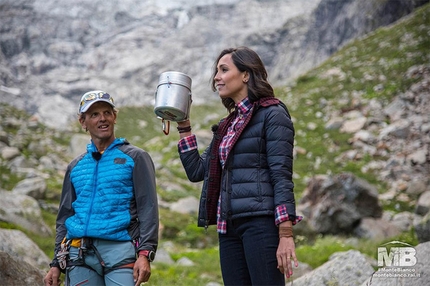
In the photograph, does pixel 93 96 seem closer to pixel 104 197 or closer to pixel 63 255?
pixel 104 197

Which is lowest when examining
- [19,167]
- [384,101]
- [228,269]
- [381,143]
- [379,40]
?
[228,269]

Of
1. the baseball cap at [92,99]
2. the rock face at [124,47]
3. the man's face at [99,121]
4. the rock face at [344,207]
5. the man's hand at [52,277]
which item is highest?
the rock face at [124,47]

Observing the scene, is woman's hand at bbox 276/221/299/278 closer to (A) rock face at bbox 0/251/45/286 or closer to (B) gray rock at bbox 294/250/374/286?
(B) gray rock at bbox 294/250/374/286

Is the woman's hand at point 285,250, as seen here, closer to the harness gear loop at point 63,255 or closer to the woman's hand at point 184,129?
the woman's hand at point 184,129

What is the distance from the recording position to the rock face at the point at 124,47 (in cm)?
11462

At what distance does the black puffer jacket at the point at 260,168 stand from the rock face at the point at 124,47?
82.0 meters

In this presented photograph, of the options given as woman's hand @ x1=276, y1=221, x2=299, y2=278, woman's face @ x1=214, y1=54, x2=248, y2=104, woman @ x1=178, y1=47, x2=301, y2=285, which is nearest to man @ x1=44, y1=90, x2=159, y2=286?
woman @ x1=178, y1=47, x2=301, y2=285

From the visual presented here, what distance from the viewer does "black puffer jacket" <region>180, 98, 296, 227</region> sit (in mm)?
3395

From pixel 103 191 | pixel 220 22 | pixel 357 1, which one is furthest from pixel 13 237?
pixel 220 22

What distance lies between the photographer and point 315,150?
2147cm

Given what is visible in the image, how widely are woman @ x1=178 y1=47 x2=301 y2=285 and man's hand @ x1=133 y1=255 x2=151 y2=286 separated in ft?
1.82

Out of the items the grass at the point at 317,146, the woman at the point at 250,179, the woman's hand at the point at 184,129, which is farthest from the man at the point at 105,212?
the grass at the point at 317,146

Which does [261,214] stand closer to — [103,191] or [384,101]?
[103,191]

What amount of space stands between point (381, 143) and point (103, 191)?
57.4 feet
